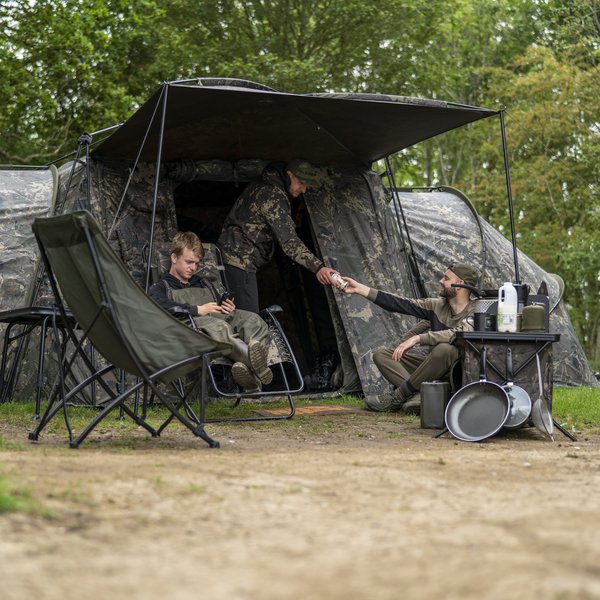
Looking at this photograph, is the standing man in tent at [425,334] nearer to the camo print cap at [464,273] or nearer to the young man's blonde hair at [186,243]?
the camo print cap at [464,273]

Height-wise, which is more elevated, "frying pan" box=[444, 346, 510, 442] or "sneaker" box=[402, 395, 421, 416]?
"frying pan" box=[444, 346, 510, 442]

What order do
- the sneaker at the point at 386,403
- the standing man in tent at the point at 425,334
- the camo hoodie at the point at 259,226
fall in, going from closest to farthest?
the standing man in tent at the point at 425,334 → the sneaker at the point at 386,403 → the camo hoodie at the point at 259,226

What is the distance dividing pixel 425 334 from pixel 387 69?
10876 mm

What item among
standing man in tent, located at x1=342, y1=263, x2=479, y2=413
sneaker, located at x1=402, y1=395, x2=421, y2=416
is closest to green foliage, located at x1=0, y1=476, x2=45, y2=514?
standing man in tent, located at x1=342, y1=263, x2=479, y2=413

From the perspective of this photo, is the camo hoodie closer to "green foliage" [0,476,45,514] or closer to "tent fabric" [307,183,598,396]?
"tent fabric" [307,183,598,396]

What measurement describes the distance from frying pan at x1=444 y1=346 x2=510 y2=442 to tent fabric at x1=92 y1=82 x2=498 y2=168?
154 centimetres

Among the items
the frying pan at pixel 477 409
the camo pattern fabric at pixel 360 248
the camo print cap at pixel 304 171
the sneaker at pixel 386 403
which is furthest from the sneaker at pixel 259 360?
the camo print cap at pixel 304 171

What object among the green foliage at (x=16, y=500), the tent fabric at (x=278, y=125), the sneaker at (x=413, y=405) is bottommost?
the sneaker at (x=413, y=405)

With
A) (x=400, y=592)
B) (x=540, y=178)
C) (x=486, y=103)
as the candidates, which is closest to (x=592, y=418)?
(x=400, y=592)

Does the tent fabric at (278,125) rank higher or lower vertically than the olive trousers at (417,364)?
higher

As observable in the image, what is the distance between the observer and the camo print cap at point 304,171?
6.73 m

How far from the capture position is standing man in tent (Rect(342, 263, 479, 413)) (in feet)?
18.7

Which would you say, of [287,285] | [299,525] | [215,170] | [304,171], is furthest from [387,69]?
[299,525]

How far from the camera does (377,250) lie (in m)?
7.06
